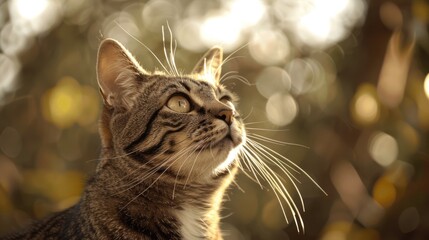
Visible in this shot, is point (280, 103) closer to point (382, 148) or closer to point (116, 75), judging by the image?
point (382, 148)

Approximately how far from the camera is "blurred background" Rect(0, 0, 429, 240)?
161 inches

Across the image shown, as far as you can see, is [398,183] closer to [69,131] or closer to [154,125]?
[154,125]

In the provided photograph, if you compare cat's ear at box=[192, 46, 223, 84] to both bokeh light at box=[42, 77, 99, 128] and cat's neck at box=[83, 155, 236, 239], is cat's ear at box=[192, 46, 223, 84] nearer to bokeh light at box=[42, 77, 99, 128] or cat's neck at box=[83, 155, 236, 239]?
cat's neck at box=[83, 155, 236, 239]

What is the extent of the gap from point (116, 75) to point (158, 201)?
73cm

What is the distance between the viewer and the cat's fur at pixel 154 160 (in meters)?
2.82

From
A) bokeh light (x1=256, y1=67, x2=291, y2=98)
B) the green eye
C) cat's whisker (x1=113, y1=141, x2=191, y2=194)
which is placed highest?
bokeh light (x1=256, y1=67, x2=291, y2=98)

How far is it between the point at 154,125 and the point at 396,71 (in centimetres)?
200

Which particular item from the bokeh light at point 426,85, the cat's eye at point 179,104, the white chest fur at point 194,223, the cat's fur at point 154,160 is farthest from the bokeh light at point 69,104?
the bokeh light at point 426,85

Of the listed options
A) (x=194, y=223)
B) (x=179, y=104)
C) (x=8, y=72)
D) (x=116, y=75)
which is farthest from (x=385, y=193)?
(x=8, y=72)

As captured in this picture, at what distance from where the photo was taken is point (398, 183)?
4.07 meters

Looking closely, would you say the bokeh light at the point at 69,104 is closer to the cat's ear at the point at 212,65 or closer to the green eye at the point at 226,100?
the cat's ear at the point at 212,65

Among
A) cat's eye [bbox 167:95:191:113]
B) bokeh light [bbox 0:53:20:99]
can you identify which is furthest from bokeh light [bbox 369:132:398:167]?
bokeh light [bbox 0:53:20:99]

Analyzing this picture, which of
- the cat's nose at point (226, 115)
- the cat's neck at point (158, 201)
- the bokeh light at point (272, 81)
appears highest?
the bokeh light at point (272, 81)

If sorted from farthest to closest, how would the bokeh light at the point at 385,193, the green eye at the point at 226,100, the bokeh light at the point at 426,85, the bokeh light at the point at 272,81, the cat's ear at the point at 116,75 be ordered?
the bokeh light at the point at 272,81 → the bokeh light at the point at 385,193 → the bokeh light at the point at 426,85 → the green eye at the point at 226,100 → the cat's ear at the point at 116,75
